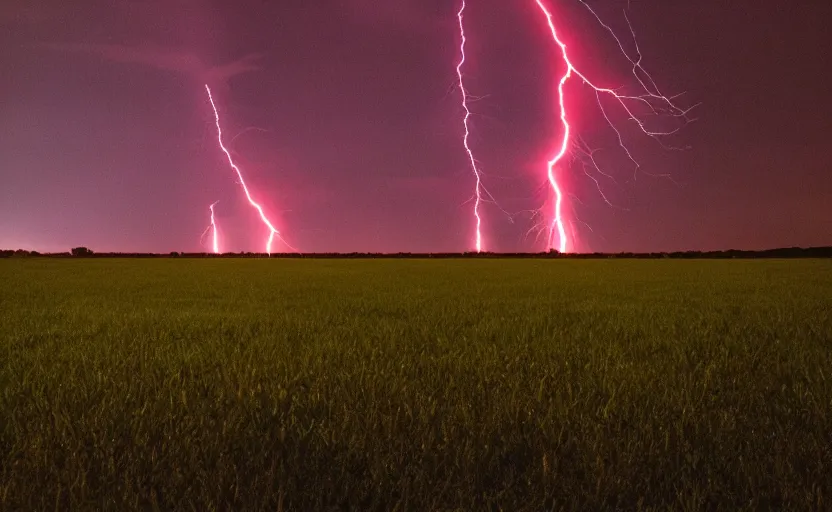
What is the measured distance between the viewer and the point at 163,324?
7.29 meters

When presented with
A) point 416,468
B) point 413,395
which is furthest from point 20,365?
point 416,468

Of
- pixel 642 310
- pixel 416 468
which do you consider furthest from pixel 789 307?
pixel 416 468

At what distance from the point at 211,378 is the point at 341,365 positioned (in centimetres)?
105

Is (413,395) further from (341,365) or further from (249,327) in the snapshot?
(249,327)

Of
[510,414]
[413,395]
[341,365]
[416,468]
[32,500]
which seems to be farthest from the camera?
[341,365]

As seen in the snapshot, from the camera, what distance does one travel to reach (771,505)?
204cm

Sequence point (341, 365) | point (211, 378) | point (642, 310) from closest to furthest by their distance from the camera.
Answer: point (211, 378), point (341, 365), point (642, 310)

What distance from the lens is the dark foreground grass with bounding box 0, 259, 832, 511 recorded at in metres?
2.10

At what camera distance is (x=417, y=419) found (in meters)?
2.92

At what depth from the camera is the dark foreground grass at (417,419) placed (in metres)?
2.10

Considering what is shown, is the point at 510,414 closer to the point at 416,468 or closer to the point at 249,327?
the point at 416,468

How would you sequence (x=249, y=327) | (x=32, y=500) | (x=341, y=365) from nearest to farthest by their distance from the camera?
(x=32, y=500), (x=341, y=365), (x=249, y=327)

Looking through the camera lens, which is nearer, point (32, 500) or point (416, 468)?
point (32, 500)

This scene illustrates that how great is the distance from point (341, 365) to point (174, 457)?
214 cm
